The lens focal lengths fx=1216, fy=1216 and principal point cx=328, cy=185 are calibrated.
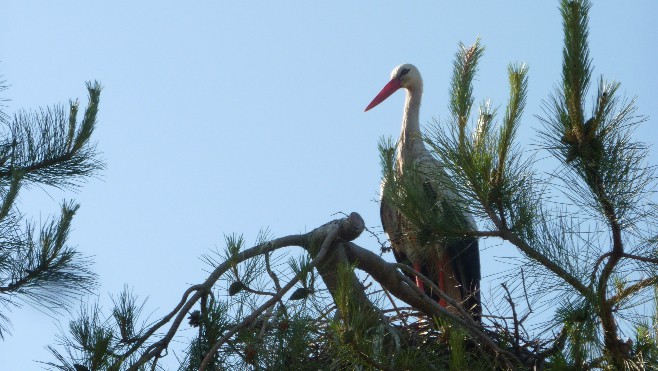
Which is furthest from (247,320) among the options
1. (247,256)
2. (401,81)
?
(401,81)

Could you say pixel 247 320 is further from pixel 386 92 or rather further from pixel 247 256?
pixel 386 92

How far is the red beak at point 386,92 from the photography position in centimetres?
796

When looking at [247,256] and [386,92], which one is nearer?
[247,256]

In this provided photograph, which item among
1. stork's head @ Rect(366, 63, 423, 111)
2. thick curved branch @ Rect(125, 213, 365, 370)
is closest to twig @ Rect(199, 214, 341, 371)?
thick curved branch @ Rect(125, 213, 365, 370)

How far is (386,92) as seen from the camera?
8000 millimetres

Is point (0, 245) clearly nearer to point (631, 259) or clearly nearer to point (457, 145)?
point (457, 145)

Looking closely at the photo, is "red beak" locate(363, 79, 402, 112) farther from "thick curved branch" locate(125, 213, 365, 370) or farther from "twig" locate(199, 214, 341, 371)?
"twig" locate(199, 214, 341, 371)

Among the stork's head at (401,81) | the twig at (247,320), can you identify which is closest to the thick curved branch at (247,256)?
the twig at (247,320)

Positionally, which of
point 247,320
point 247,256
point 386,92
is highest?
point 386,92

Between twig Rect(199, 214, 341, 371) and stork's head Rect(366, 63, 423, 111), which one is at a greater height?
stork's head Rect(366, 63, 423, 111)

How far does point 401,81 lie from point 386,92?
0.44ft

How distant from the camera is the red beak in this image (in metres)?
7.96

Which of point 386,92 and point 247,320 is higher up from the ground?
point 386,92

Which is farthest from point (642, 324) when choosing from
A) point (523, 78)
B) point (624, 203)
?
point (523, 78)
